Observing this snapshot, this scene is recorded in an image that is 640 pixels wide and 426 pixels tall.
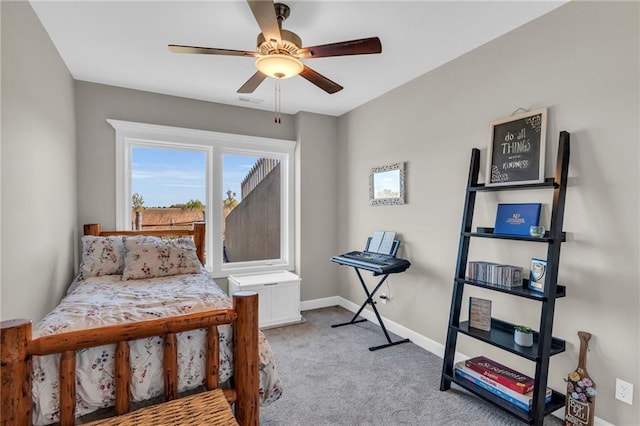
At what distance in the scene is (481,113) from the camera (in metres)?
2.54

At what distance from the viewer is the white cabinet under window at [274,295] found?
3582 millimetres

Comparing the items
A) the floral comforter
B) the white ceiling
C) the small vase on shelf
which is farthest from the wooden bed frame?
→ the white ceiling

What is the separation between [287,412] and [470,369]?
129cm

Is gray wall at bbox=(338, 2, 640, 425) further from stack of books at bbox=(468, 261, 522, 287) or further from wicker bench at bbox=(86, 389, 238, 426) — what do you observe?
wicker bench at bbox=(86, 389, 238, 426)

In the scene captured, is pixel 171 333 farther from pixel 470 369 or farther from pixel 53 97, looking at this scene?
pixel 53 97

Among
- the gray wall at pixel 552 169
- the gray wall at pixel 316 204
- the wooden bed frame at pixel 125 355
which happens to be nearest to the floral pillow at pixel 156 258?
the wooden bed frame at pixel 125 355

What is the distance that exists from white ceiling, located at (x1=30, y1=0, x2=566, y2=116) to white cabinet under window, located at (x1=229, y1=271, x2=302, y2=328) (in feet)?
6.94

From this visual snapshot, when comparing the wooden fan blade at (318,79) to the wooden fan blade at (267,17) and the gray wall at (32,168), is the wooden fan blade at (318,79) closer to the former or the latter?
the wooden fan blade at (267,17)

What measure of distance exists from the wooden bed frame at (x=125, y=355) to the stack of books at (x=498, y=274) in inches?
61.3

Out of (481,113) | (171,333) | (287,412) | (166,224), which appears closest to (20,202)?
(171,333)

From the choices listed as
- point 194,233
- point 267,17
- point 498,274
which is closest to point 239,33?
point 267,17

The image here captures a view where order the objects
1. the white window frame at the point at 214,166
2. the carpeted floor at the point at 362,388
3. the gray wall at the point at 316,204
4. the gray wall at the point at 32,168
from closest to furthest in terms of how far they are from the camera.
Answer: the gray wall at the point at 32,168
the carpeted floor at the point at 362,388
the white window frame at the point at 214,166
the gray wall at the point at 316,204

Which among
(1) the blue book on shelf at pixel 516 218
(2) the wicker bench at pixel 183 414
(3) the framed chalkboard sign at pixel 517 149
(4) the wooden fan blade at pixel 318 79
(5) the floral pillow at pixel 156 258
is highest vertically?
(4) the wooden fan blade at pixel 318 79

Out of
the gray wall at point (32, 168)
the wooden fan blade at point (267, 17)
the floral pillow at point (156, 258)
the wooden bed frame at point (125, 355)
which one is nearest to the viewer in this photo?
the wooden bed frame at point (125, 355)
